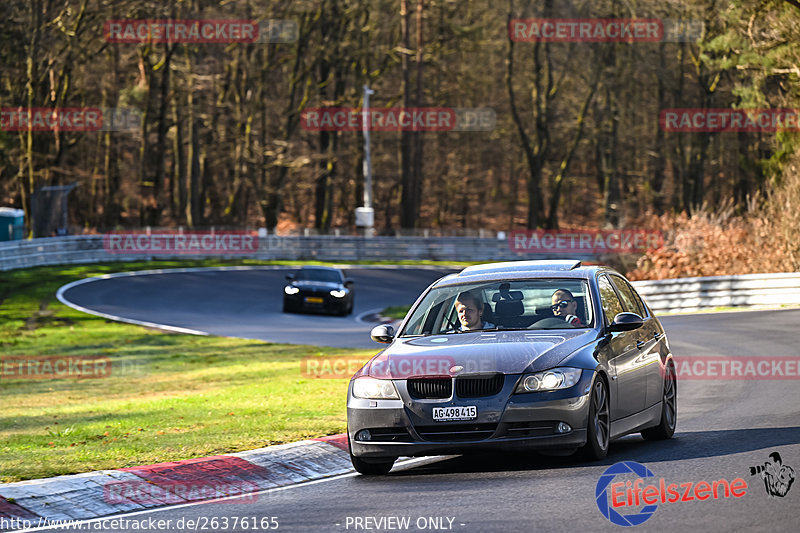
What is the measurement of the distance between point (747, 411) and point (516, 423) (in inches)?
183

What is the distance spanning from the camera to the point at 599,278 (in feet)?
34.8

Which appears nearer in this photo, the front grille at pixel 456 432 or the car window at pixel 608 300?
the front grille at pixel 456 432

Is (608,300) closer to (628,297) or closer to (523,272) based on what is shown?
(523,272)

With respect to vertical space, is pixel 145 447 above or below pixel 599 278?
below

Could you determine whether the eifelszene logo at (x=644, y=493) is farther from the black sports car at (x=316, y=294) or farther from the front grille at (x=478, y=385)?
the black sports car at (x=316, y=294)

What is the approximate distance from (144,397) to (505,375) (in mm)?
10145

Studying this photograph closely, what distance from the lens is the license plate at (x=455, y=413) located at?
873 centimetres

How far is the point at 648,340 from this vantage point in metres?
10.8

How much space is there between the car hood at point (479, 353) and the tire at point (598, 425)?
0.37 metres

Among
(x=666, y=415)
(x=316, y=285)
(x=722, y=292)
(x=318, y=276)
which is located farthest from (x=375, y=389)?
(x=318, y=276)

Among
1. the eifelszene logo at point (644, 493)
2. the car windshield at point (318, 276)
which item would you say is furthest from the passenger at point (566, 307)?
the car windshield at point (318, 276)

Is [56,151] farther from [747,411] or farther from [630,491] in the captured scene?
[630,491]

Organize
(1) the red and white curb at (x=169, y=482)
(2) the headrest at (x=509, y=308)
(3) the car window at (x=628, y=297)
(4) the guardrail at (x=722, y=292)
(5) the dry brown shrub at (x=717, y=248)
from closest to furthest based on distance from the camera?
(1) the red and white curb at (x=169, y=482)
(2) the headrest at (x=509, y=308)
(3) the car window at (x=628, y=297)
(4) the guardrail at (x=722, y=292)
(5) the dry brown shrub at (x=717, y=248)

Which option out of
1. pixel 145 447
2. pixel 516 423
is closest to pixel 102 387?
pixel 145 447
